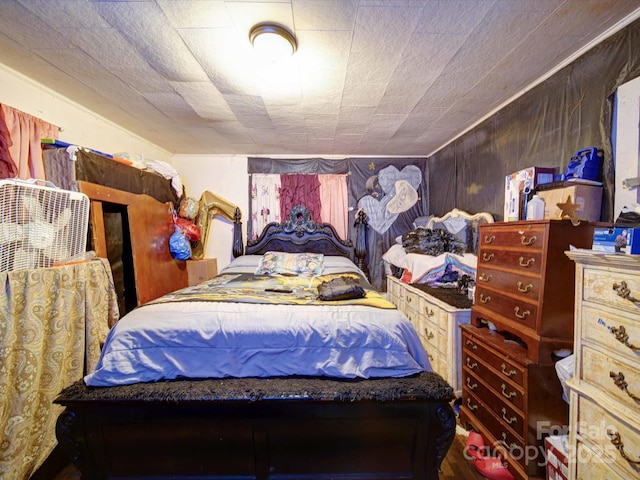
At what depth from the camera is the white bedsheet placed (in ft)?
4.68

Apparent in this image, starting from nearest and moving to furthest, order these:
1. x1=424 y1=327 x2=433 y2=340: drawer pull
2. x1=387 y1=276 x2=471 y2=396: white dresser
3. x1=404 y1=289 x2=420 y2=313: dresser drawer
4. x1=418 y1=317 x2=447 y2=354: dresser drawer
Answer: x1=387 y1=276 x2=471 y2=396: white dresser
x1=418 y1=317 x2=447 y2=354: dresser drawer
x1=424 y1=327 x2=433 y2=340: drawer pull
x1=404 y1=289 x2=420 y2=313: dresser drawer

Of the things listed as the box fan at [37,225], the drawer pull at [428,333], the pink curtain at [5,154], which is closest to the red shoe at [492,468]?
the drawer pull at [428,333]

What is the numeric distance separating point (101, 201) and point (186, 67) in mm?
1424

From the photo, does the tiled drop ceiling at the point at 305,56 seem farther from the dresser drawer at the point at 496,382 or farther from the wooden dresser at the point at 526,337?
the dresser drawer at the point at 496,382

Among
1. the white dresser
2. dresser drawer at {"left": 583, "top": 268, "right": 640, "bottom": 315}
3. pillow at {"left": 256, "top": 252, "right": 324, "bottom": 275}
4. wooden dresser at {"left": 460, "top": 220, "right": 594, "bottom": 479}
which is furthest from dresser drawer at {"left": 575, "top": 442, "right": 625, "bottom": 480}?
pillow at {"left": 256, "top": 252, "right": 324, "bottom": 275}

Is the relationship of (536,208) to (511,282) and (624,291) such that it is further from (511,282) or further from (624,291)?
(624,291)

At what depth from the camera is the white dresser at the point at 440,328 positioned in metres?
2.02

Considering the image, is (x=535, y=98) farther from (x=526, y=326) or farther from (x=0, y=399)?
(x=0, y=399)

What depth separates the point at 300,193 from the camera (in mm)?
3805

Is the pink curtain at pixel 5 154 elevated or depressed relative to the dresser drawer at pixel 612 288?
elevated

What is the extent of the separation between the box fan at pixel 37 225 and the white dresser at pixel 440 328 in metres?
2.75

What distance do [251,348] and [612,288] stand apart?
1.67m

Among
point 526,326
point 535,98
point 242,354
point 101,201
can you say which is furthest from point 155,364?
point 535,98

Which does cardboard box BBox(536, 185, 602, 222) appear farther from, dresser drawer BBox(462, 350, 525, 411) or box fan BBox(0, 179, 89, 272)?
box fan BBox(0, 179, 89, 272)
